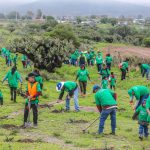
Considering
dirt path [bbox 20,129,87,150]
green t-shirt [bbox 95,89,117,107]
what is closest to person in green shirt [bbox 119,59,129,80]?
dirt path [bbox 20,129,87,150]

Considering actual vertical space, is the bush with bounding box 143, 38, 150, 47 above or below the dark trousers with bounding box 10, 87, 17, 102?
below

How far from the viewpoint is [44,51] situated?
3828cm

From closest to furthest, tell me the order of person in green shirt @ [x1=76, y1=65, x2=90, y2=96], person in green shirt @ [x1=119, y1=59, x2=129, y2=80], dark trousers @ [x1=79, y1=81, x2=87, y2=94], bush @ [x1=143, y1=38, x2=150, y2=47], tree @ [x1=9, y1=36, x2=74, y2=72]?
person in green shirt @ [x1=76, y1=65, x2=90, y2=96] → dark trousers @ [x1=79, y1=81, x2=87, y2=94] → person in green shirt @ [x1=119, y1=59, x2=129, y2=80] → tree @ [x1=9, y1=36, x2=74, y2=72] → bush @ [x1=143, y1=38, x2=150, y2=47]

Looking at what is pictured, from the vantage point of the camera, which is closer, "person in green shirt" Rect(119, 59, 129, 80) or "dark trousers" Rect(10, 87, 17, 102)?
"dark trousers" Rect(10, 87, 17, 102)

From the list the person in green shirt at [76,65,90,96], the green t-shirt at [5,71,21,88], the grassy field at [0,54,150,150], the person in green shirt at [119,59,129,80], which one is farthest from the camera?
the person in green shirt at [119,59,129,80]

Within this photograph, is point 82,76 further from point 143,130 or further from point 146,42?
point 146,42

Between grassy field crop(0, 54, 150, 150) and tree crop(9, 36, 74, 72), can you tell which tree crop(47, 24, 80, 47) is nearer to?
tree crop(9, 36, 74, 72)

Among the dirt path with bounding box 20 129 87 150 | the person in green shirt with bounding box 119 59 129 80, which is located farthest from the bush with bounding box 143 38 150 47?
the dirt path with bounding box 20 129 87 150

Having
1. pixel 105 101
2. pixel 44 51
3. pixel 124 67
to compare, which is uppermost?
pixel 105 101

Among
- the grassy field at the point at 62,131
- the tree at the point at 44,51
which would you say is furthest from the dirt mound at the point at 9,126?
the tree at the point at 44,51

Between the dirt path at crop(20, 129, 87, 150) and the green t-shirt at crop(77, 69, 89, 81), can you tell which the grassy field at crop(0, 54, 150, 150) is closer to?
the dirt path at crop(20, 129, 87, 150)

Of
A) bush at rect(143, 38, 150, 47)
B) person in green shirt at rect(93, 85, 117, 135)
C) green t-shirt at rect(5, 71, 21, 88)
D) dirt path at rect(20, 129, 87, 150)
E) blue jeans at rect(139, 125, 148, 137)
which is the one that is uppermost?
person in green shirt at rect(93, 85, 117, 135)

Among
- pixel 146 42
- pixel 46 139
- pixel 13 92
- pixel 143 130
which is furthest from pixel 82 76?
pixel 146 42

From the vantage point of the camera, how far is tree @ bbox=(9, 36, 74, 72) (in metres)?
38.0
